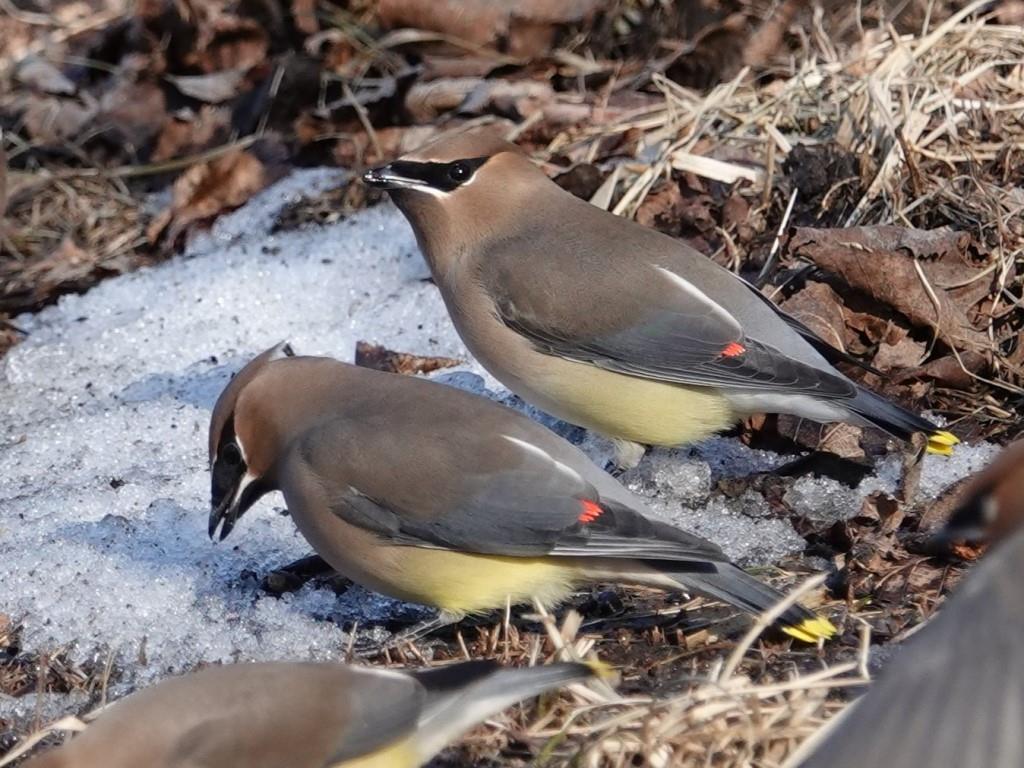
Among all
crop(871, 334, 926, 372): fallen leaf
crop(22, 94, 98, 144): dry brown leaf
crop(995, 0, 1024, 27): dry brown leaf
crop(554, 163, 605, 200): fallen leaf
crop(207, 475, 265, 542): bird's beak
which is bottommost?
crop(22, 94, 98, 144): dry brown leaf

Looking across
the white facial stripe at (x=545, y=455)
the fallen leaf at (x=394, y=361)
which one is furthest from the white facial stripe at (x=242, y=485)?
the fallen leaf at (x=394, y=361)

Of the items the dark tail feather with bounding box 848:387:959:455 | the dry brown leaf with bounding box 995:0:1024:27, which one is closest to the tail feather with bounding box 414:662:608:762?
the dark tail feather with bounding box 848:387:959:455

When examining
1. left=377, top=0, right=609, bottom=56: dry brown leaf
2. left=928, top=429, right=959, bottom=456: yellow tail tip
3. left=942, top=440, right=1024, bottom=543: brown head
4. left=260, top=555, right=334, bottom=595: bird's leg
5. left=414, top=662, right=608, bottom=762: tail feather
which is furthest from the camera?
left=377, top=0, right=609, bottom=56: dry brown leaf

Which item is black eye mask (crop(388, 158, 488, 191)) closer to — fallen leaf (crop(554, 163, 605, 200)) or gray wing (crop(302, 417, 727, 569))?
fallen leaf (crop(554, 163, 605, 200))

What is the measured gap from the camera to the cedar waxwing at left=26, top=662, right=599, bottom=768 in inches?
113

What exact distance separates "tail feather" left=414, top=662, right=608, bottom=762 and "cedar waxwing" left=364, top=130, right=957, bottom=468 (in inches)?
66.7

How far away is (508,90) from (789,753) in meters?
4.05

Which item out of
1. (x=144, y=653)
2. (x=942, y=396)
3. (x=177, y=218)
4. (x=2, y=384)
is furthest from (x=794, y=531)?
(x=177, y=218)

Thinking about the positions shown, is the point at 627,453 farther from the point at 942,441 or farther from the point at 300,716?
the point at 300,716

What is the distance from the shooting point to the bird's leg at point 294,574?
4191 mm

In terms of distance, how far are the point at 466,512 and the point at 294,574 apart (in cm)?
64

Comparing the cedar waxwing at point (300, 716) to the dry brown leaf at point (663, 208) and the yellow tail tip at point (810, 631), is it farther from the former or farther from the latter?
the dry brown leaf at point (663, 208)

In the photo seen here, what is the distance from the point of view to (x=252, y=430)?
406cm

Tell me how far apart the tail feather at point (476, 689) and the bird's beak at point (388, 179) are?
1991 mm
